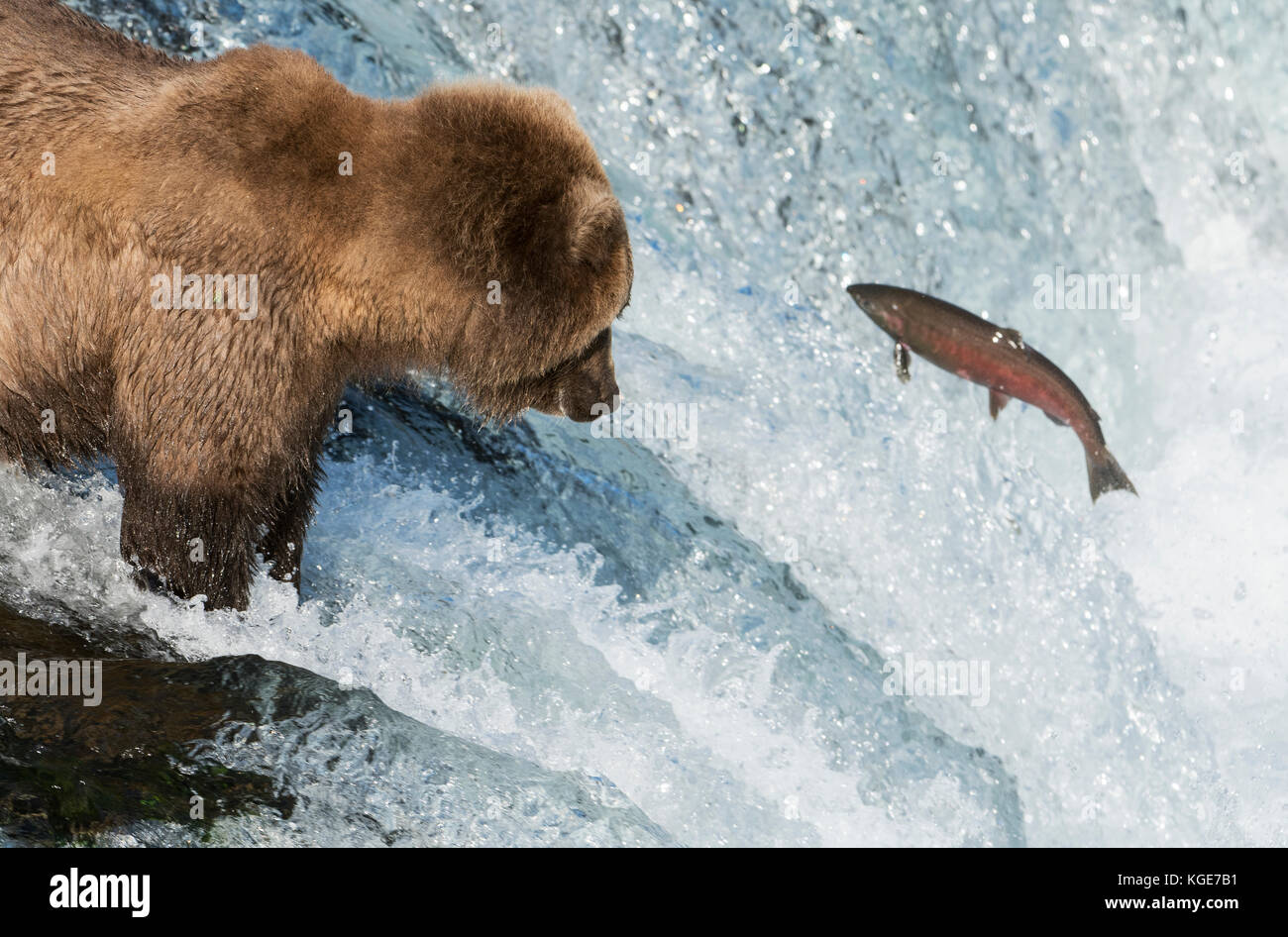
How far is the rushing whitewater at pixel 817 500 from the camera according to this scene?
4.17m

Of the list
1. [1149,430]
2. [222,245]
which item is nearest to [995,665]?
[1149,430]

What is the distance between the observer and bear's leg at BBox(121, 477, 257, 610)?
358 cm

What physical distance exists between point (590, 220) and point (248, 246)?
905 mm

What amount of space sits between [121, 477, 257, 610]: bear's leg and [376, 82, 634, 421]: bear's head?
77cm

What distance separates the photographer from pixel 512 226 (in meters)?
3.44

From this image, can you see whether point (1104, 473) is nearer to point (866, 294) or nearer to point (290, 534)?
point (866, 294)

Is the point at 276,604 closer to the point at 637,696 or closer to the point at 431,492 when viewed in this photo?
the point at 431,492

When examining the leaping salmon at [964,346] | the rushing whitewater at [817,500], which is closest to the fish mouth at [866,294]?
the leaping salmon at [964,346]

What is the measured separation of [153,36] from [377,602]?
2423 mm

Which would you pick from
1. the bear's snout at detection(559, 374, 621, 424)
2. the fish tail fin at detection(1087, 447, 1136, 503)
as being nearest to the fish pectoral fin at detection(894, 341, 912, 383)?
the fish tail fin at detection(1087, 447, 1136, 503)

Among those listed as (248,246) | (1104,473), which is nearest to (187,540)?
(248,246)

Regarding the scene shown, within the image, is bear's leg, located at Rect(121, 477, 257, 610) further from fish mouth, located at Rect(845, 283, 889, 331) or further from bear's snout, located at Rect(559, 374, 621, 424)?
fish mouth, located at Rect(845, 283, 889, 331)

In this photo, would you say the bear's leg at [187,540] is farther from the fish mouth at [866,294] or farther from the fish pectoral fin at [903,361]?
the fish pectoral fin at [903,361]

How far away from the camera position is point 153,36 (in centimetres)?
505
